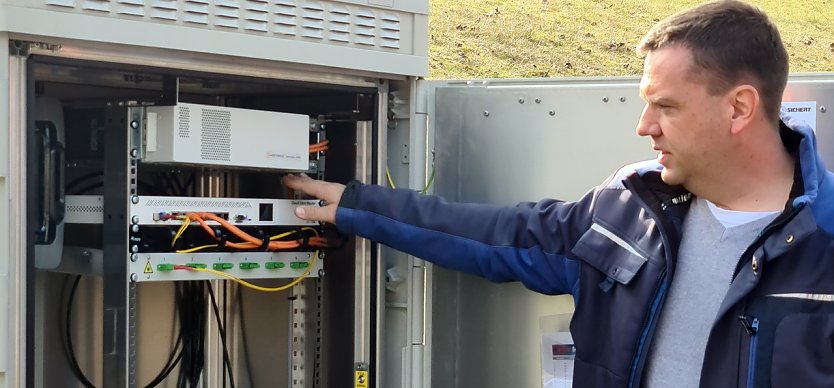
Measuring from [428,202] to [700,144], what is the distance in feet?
Answer: 2.49

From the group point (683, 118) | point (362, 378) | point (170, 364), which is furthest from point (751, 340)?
point (170, 364)

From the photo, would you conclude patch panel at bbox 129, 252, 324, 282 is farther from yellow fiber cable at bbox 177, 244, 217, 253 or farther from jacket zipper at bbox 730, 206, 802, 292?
jacket zipper at bbox 730, 206, 802, 292

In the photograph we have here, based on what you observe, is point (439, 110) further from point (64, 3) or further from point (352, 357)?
point (64, 3)

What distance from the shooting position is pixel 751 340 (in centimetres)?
195

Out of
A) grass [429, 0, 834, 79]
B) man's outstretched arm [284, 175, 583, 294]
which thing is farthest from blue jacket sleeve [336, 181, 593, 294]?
grass [429, 0, 834, 79]

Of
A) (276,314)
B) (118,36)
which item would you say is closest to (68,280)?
(276,314)

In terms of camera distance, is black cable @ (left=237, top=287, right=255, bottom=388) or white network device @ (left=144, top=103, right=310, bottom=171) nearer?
white network device @ (left=144, top=103, right=310, bottom=171)

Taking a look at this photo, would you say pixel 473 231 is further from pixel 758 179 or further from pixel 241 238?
pixel 758 179

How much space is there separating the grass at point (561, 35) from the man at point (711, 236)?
26.0ft

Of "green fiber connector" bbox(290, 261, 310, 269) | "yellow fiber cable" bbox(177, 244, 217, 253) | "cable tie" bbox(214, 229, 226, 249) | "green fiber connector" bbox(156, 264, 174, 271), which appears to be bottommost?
"green fiber connector" bbox(290, 261, 310, 269)

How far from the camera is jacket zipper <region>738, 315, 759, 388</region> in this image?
1.94 meters

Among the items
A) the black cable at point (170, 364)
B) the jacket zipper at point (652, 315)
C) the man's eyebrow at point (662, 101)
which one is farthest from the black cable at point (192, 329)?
the man's eyebrow at point (662, 101)

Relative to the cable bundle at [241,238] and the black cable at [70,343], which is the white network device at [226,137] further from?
the black cable at [70,343]

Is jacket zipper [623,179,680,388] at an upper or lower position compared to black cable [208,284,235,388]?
upper
